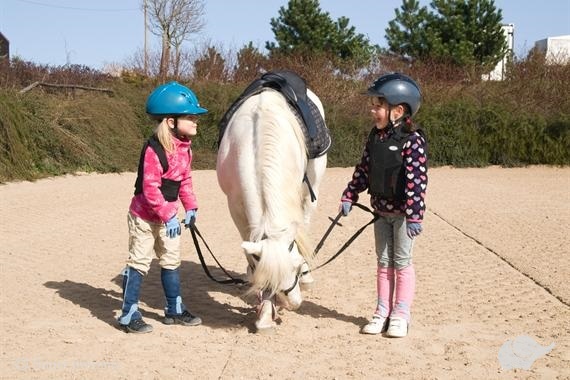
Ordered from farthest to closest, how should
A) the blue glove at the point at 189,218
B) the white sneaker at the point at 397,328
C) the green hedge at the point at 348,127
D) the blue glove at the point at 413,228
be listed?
the green hedge at the point at 348,127, the blue glove at the point at 189,218, the white sneaker at the point at 397,328, the blue glove at the point at 413,228

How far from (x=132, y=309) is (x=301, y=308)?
4.05 ft

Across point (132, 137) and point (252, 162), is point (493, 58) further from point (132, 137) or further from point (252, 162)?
point (252, 162)

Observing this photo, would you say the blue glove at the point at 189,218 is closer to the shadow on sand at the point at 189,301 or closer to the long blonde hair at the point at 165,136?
the long blonde hair at the point at 165,136

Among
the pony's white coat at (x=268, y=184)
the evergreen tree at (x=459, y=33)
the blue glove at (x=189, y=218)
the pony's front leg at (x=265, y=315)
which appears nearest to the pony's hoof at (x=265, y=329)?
the pony's front leg at (x=265, y=315)

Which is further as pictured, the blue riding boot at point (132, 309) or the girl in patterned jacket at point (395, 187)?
the blue riding boot at point (132, 309)

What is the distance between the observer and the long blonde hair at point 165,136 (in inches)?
165

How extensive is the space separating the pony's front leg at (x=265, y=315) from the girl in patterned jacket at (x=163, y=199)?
48 centimetres

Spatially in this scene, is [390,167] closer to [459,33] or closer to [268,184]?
[268,184]

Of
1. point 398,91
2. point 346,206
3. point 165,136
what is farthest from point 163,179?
point 398,91

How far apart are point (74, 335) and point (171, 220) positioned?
0.91m

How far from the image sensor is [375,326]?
4203 mm

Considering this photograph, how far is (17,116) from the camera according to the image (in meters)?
12.7

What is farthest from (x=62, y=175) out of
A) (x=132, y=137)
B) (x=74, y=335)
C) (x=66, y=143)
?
(x=74, y=335)

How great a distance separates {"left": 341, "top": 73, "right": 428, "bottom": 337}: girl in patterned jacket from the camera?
4.00 m
